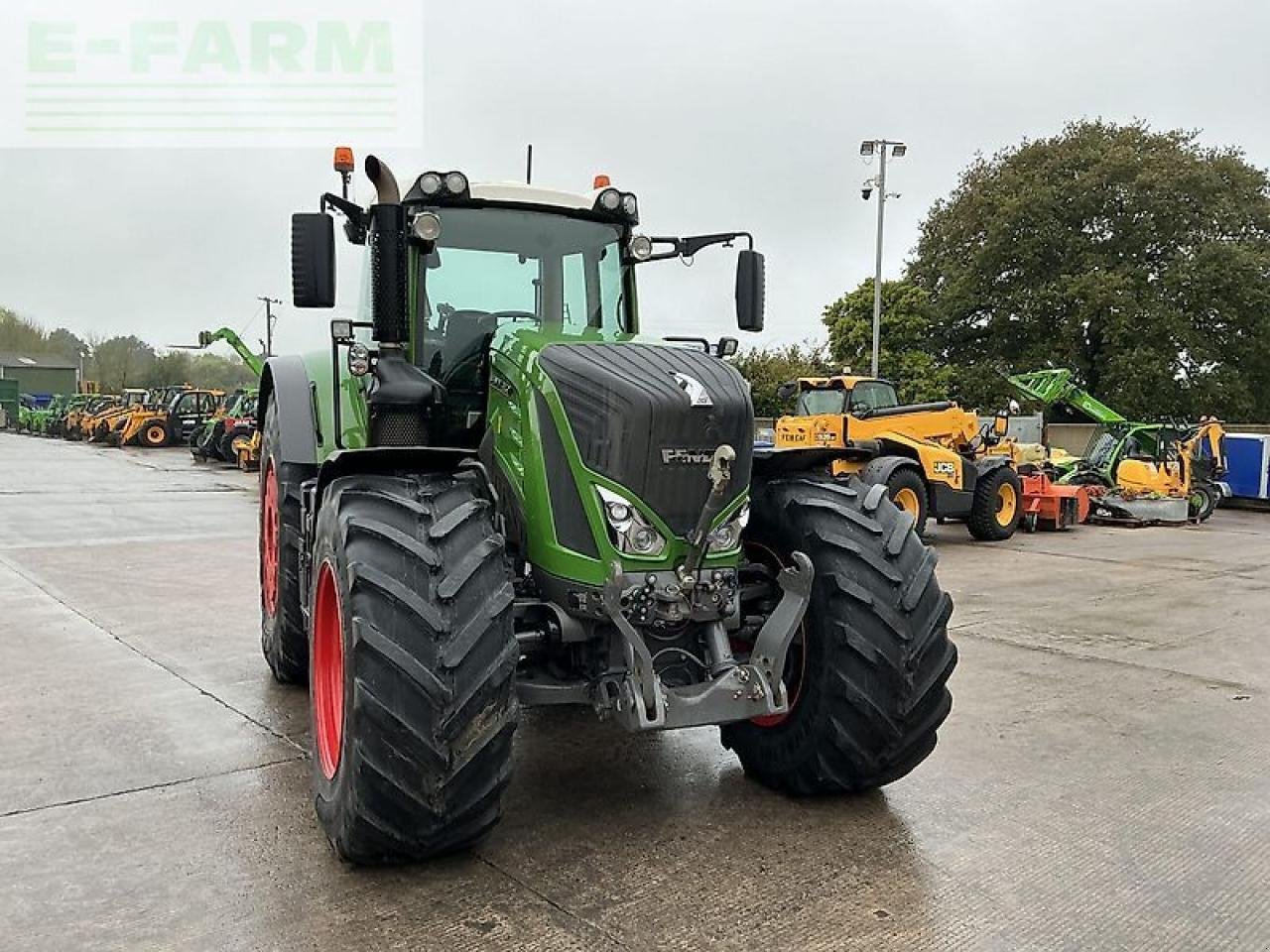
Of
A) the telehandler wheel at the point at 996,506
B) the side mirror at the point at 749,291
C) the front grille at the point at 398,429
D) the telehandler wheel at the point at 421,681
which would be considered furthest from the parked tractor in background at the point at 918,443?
the telehandler wheel at the point at 421,681

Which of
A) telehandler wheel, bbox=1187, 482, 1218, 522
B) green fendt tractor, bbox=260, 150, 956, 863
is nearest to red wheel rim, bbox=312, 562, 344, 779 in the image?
green fendt tractor, bbox=260, 150, 956, 863

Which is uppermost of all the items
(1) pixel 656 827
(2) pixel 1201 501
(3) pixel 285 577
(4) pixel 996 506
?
(3) pixel 285 577

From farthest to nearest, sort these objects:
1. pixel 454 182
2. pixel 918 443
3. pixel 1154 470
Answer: pixel 1154 470, pixel 918 443, pixel 454 182

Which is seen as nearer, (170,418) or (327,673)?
(327,673)

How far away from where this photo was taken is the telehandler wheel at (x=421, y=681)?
304cm

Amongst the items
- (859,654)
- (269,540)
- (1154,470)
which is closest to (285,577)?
(269,540)

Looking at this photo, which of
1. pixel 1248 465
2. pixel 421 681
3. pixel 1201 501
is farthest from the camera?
pixel 1248 465

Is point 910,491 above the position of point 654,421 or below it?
below

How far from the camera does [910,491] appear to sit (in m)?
12.3

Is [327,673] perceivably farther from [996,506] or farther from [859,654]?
[996,506]

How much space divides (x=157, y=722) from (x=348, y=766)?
216 cm

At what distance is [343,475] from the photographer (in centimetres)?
372

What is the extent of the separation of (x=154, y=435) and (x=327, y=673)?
34477mm

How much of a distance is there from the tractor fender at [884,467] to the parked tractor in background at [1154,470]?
227 inches
